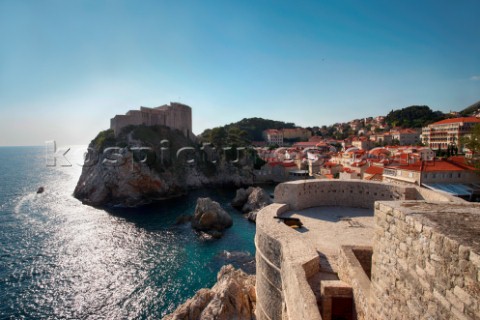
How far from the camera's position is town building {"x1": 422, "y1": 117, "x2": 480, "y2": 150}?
49141mm

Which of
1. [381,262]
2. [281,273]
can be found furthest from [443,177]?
[381,262]

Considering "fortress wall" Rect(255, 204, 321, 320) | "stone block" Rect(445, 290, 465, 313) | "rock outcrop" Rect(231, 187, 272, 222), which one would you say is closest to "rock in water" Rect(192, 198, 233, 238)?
"rock outcrop" Rect(231, 187, 272, 222)

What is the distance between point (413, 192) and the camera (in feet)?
33.4

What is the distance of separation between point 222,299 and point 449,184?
2163cm

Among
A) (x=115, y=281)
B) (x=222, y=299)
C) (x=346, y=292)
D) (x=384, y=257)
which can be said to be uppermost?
(x=384, y=257)

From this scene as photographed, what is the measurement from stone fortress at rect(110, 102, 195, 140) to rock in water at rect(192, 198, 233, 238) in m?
28.3

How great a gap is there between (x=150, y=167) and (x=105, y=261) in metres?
22.1

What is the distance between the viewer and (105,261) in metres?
18.1

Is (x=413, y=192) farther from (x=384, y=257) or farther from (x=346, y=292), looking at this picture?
(x=384, y=257)

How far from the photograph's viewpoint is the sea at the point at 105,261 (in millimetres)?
13648

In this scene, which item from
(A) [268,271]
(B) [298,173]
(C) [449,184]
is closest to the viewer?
(A) [268,271]

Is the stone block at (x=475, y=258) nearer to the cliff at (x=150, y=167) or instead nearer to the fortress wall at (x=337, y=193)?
the fortress wall at (x=337, y=193)

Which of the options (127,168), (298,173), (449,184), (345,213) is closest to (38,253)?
(127,168)

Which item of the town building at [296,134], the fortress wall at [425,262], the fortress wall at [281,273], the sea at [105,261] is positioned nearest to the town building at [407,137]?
the town building at [296,134]
